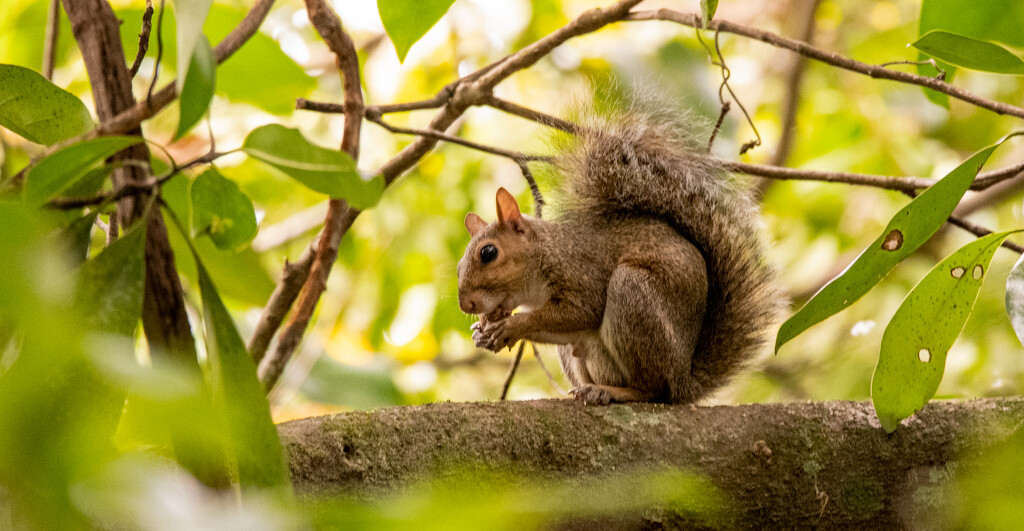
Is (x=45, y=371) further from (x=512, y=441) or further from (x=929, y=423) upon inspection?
(x=929, y=423)

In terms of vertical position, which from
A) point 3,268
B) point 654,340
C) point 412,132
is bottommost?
point 3,268

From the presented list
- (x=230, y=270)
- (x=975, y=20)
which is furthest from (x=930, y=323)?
(x=230, y=270)

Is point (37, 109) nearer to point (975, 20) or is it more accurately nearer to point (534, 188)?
point (534, 188)

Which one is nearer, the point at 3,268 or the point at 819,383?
the point at 3,268

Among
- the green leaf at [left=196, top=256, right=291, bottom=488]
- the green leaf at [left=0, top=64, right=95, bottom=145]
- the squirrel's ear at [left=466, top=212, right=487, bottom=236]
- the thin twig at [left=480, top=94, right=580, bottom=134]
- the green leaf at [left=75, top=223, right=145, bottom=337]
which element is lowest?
the green leaf at [left=196, top=256, right=291, bottom=488]

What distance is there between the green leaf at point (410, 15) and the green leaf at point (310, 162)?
48 cm

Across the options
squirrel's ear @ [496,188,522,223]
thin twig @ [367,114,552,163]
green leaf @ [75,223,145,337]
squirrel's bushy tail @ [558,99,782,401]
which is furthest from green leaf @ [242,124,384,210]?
squirrel's ear @ [496,188,522,223]

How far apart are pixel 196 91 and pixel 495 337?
1230mm

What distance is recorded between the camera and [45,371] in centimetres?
63

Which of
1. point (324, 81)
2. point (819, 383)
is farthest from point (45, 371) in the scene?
point (819, 383)

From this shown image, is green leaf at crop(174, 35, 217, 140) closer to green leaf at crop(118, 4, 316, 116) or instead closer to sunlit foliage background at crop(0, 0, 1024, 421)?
green leaf at crop(118, 4, 316, 116)

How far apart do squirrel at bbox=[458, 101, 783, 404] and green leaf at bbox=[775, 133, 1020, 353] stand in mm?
586

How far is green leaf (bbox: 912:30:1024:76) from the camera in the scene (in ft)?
4.34

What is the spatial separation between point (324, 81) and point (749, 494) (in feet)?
8.51
